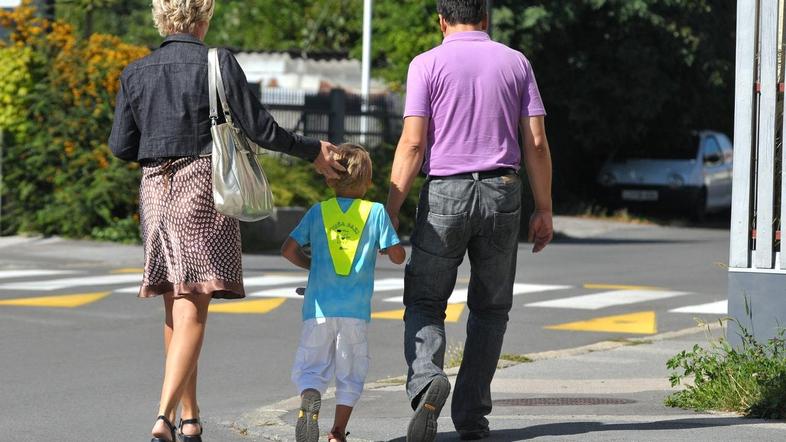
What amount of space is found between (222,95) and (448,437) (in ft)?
5.55

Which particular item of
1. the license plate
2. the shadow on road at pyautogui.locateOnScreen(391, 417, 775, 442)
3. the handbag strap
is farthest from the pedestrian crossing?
the license plate

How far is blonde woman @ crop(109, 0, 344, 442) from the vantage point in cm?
554

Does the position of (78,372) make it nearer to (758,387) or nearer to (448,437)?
(448,437)

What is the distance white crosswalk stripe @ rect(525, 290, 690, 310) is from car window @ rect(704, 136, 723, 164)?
48.0 feet

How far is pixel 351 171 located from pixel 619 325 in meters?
6.48

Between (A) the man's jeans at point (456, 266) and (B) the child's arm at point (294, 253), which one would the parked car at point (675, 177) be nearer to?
(A) the man's jeans at point (456, 266)

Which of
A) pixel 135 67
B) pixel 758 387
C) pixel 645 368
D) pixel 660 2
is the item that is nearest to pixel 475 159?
pixel 135 67

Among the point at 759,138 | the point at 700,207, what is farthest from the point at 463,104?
the point at 700,207

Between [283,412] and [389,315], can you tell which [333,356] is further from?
[389,315]

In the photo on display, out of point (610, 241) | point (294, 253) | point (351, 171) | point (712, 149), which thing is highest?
point (351, 171)

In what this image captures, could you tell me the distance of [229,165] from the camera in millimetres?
5465

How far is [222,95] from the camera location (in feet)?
17.9

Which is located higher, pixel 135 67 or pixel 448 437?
pixel 135 67

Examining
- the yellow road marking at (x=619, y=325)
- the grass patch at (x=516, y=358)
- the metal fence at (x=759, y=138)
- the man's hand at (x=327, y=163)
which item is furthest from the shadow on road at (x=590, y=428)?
the yellow road marking at (x=619, y=325)
